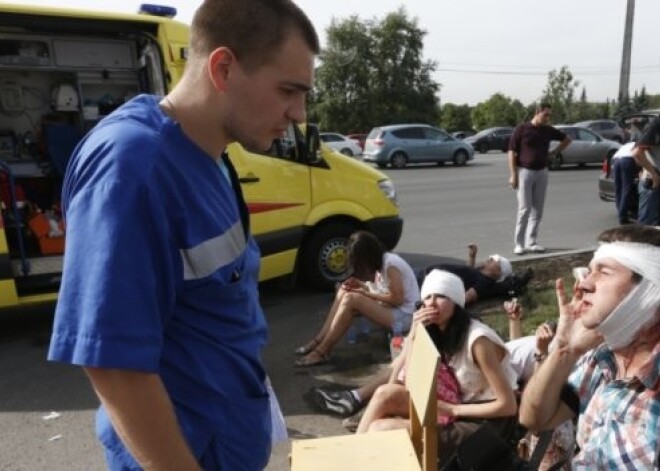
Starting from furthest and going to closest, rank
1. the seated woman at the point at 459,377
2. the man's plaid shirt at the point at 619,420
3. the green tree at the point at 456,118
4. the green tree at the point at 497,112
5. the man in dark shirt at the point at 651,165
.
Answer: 1. the green tree at the point at 497,112
2. the green tree at the point at 456,118
3. the man in dark shirt at the point at 651,165
4. the seated woman at the point at 459,377
5. the man's plaid shirt at the point at 619,420

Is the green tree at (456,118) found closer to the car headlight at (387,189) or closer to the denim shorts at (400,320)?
the car headlight at (387,189)

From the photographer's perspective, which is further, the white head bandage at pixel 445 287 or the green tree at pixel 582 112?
the green tree at pixel 582 112

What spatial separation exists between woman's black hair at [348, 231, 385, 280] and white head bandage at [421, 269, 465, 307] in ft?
4.46

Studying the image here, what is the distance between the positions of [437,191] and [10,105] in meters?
9.81

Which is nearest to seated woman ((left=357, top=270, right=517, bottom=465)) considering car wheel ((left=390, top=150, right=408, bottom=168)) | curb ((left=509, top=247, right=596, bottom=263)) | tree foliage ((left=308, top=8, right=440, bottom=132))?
curb ((left=509, top=247, right=596, bottom=263))

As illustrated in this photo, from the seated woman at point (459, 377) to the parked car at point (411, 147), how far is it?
19.7 meters

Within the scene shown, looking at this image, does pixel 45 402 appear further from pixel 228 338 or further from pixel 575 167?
pixel 575 167

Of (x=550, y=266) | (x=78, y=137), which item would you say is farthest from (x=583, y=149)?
(x=78, y=137)

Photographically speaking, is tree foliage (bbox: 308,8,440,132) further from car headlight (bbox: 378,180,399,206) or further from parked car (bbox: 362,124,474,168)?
car headlight (bbox: 378,180,399,206)

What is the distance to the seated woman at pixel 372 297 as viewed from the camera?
463 centimetres

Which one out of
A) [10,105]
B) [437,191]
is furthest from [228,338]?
[437,191]

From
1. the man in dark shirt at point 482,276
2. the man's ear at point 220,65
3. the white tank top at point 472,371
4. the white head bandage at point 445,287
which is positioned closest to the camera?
the man's ear at point 220,65

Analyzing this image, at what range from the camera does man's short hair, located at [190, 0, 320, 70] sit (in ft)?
4.07

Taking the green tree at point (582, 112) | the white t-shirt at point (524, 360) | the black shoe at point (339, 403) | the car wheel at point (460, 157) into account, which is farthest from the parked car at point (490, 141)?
the white t-shirt at point (524, 360)
